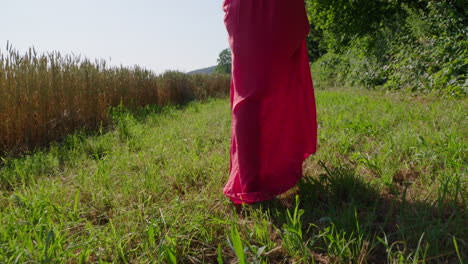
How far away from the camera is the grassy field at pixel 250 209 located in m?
1.23

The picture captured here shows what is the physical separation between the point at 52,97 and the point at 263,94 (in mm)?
3802

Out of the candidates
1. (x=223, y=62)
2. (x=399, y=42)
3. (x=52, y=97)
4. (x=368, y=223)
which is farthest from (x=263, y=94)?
(x=223, y=62)

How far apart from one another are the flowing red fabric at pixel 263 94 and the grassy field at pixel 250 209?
0.15m

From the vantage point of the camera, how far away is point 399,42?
704cm

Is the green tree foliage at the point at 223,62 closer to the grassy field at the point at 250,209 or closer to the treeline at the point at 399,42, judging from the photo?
the treeline at the point at 399,42

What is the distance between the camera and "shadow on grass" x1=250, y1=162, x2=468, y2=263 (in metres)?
1.17

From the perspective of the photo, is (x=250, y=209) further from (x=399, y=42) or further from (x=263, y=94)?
(x=399, y=42)

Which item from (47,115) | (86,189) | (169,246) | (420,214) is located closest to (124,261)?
(169,246)

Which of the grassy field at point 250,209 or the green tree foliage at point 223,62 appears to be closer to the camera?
the grassy field at point 250,209

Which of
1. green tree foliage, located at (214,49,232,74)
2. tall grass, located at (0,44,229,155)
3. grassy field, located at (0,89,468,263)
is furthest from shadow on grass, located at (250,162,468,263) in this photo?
green tree foliage, located at (214,49,232,74)

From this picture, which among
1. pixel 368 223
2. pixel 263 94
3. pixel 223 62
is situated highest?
pixel 223 62

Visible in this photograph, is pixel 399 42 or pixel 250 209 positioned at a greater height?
pixel 399 42

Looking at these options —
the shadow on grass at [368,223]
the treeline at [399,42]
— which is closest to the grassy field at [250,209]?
the shadow on grass at [368,223]

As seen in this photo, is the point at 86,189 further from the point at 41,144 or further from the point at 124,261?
the point at 41,144
